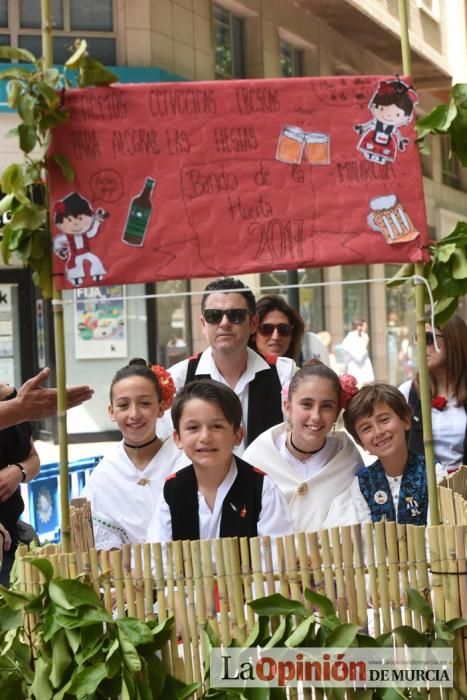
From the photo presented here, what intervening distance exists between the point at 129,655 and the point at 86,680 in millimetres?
134

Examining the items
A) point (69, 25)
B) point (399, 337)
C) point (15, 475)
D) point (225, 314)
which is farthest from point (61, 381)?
point (399, 337)

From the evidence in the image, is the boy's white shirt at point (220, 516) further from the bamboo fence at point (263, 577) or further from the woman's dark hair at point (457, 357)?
the woman's dark hair at point (457, 357)

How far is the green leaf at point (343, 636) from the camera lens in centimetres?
321

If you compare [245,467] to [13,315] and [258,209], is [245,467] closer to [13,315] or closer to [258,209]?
[258,209]

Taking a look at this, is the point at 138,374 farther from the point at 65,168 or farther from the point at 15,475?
the point at 65,168

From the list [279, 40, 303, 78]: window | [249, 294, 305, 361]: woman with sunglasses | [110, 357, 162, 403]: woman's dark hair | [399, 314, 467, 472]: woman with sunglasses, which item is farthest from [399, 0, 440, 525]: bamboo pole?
[279, 40, 303, 78]: window

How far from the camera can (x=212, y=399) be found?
4074 mm

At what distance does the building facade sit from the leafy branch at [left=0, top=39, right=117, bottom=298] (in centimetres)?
698

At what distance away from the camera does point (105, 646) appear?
322cm

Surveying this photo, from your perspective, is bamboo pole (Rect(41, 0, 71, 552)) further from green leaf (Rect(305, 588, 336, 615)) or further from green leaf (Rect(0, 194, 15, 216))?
green leaf (Rect(305, 588, 336, 615))

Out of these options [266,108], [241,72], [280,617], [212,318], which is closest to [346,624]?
[280,617]

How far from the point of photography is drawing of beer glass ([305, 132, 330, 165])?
A: 348 cm

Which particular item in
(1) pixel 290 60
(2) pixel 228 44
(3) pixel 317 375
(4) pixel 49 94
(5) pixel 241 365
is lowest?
(3) pixel 317 375

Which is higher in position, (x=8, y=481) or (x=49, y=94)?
(x=49, y=94)
